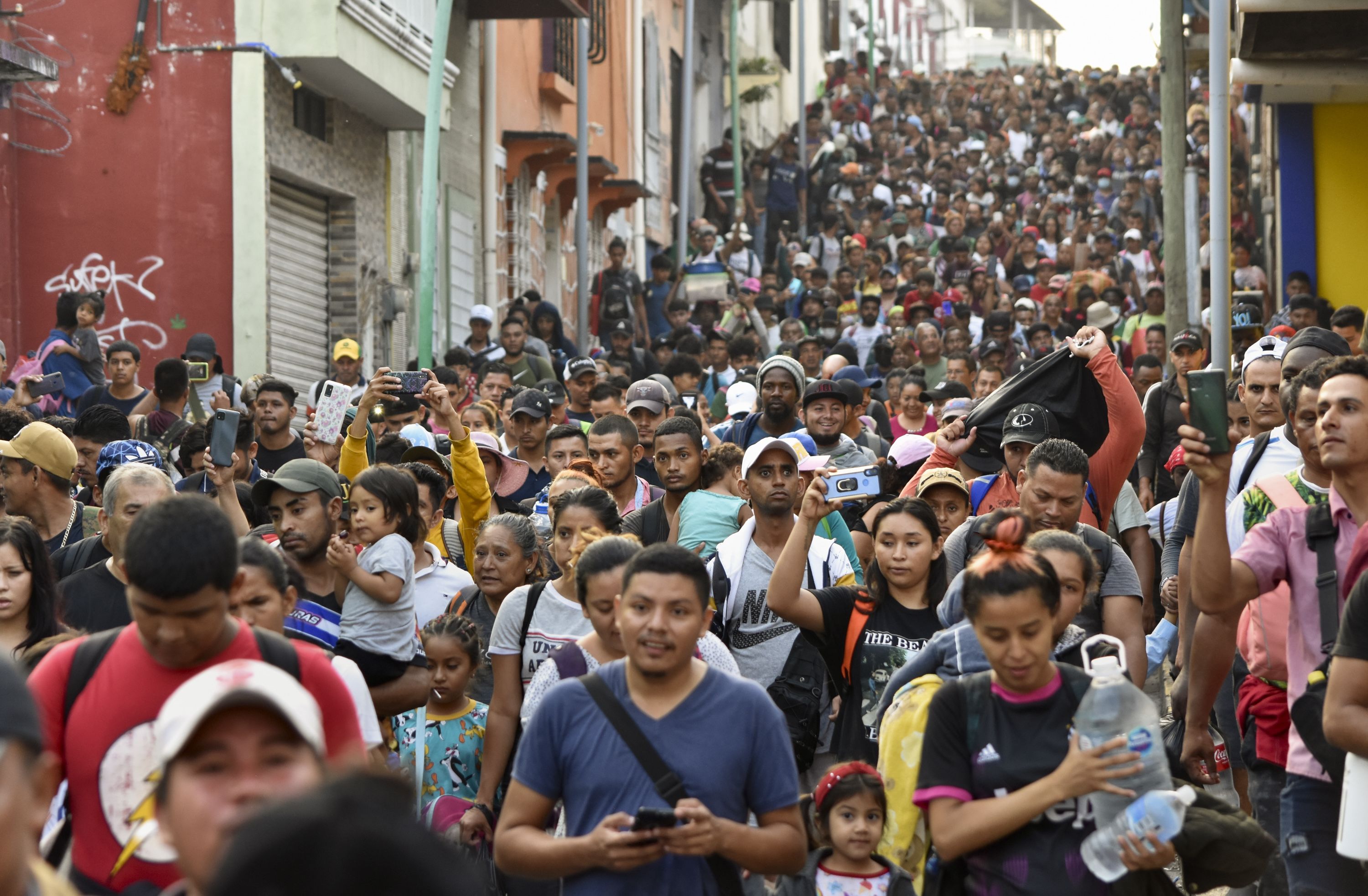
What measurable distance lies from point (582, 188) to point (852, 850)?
16015 mm

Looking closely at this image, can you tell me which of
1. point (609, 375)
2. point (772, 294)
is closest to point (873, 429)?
point (609, 375)

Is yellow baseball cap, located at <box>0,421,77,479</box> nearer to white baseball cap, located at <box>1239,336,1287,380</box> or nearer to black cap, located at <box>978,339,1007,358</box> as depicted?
white baseball cap, located at <box>1239,336,1287,380</box>

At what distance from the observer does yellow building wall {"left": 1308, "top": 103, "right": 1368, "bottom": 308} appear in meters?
17.0

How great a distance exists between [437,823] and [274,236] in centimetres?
1096

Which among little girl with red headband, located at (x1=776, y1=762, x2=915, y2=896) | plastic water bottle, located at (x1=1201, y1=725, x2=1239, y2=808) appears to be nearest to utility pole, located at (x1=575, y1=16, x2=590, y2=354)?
plastic water bottle, located at (x1=1201, y1=725, x2=1239, y2=808)

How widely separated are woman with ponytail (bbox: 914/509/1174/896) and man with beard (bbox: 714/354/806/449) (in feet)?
17.3

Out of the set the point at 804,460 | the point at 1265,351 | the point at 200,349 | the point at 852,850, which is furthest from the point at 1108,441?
the point at 200,349

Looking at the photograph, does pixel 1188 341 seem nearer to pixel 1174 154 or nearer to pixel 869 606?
pixel 1174 154

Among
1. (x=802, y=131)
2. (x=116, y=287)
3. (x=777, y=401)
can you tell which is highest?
(x=802, y=131)

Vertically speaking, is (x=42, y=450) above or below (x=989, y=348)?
below

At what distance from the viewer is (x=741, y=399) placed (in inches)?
469

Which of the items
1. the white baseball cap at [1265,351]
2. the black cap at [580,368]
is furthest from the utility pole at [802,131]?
the white baseball cap at [1265,351]

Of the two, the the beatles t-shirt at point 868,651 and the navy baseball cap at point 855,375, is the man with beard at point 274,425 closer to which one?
the navy baseball cap at point 855,375

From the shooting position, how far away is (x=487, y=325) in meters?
16.8
